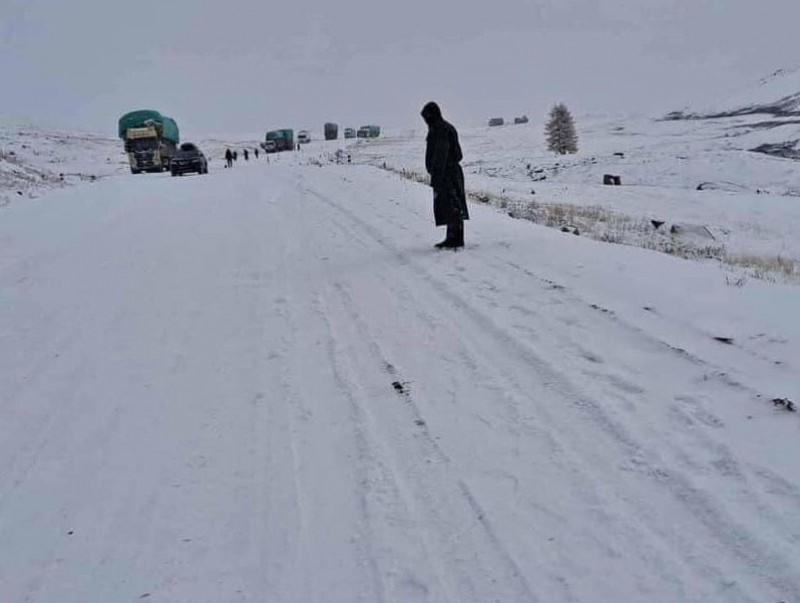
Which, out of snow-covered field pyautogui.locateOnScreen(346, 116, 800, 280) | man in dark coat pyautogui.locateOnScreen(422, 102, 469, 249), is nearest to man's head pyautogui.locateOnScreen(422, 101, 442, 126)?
man in dark coat pyautogui.locateOnScreen(422, 102, 469, 249)

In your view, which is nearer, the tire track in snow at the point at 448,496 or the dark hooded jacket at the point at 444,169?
the tire track in snow at the point at 448,496

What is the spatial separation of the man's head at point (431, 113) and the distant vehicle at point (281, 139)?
7451 cm

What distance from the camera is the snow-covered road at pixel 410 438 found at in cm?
282

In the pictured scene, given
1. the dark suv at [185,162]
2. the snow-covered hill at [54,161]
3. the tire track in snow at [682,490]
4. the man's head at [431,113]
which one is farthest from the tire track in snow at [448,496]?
the dark suv at [185,162]

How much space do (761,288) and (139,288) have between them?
6773mm

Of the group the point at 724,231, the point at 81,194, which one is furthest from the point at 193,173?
the point at 724,231

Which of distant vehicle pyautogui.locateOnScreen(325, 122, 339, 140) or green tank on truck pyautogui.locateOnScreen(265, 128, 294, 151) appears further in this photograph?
distant vehicle pyautogui.locateOnScreen(325, 122, 339, 140)

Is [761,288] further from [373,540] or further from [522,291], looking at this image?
[373,540]

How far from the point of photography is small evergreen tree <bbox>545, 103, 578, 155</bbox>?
6084 centimetres

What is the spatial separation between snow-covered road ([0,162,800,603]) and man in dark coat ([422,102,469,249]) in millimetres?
1424

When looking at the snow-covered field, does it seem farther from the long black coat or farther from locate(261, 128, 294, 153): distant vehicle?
locate(261, 128, 294, 153): distant vehicle

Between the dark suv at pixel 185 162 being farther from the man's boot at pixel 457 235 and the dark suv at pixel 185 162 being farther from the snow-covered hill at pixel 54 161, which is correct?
the man's boot at pixel 457 235

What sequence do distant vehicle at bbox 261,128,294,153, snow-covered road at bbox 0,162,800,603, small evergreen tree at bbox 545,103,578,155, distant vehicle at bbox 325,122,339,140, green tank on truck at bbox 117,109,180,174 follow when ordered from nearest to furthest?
snow-covered road at bbox 0,162,800,603 → green tank on truck at bbox 117,109,180,174 → small evergreen tree at bbox 545,103,578,155 → distant vehicle at bbox 261,128,294,153 → distant vehicle at bbox 325,122,339,140

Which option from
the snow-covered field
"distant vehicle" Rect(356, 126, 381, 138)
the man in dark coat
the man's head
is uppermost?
"distant vehicle" Rect(356, 126, 381, 138)
